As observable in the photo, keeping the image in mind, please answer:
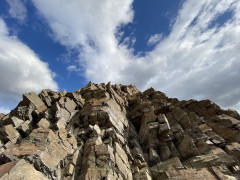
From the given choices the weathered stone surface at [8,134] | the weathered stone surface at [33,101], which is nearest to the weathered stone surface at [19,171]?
the weathered stone surface at [8,134]

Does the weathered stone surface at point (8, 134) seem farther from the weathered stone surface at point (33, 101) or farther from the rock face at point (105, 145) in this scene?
the weathered stone surface at point (33, 101)

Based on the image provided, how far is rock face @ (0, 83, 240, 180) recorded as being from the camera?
16219 millimetres

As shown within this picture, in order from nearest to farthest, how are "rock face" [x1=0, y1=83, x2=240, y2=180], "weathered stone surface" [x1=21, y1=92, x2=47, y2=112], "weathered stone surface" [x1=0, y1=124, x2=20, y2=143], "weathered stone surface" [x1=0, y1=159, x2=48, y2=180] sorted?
"weathered stone surface" [x1=0, y1=159, x2=48, y2=180] < "rock face" [x1=0, y1=83, x2=240, y2=180] < "weathered stone surface" [x1=0, y1=124, x2=20, y2=143] < "weathered stone surface" [x1=21, y1=92, x2=47, y2=112]

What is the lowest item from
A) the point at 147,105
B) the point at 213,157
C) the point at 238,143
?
the point at 213,157

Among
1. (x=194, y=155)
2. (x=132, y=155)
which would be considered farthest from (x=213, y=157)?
(x=132, y=155)

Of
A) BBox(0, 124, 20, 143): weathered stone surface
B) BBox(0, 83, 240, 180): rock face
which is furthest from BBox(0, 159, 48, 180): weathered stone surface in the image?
BBox(0, 124, 20, 143): weathered stone surface

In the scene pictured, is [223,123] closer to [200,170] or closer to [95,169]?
[200,170]

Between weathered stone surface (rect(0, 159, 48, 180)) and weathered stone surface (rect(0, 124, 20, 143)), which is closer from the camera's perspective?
weathered stone surface (rect(0, 159, 48, 180))

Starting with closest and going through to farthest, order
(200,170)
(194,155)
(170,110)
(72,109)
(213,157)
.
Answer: (200,170) < (213,157) < (194,155) < (72,109) < (170,110)

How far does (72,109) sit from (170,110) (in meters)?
28.0

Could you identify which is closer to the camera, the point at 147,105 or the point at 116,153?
the point at 116,153

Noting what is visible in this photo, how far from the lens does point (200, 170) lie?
21375 mm

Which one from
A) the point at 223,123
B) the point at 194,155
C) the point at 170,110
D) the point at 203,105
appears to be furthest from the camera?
the point at 203,105

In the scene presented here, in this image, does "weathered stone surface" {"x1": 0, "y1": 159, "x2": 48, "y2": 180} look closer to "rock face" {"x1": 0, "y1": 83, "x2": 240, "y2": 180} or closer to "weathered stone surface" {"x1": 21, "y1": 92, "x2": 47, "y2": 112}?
"rock face" {"x1": 0, "y1": 83, "x2": 240, "y2": 180}
